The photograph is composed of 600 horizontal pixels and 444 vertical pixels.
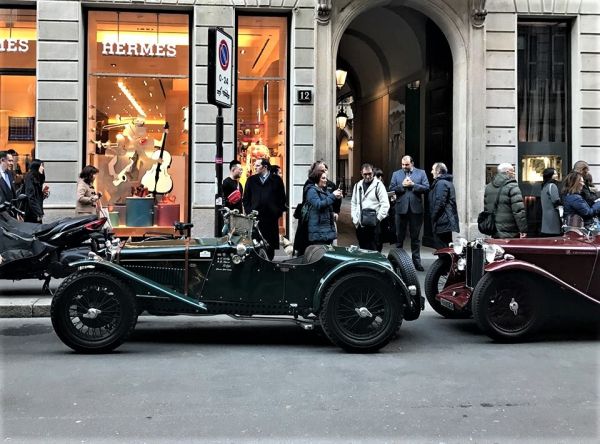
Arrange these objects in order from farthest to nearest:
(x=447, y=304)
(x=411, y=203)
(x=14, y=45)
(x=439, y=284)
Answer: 1. (x=14, y=45)
2. (x=411, y=203)
3. (x=439, y=284)
4. (x=447, y=304)

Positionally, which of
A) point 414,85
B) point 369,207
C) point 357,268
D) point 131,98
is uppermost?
point 414,85

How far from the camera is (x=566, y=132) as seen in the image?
559 inches


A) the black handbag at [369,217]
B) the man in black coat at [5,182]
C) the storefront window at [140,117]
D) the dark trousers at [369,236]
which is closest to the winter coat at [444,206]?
the dark trousers at [369,236]

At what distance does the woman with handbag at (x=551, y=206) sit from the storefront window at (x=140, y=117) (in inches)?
287

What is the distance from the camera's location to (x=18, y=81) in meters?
12.8

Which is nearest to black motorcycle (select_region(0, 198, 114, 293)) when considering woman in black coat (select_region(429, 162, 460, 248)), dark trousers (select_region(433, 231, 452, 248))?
woman in black coat (select_region(429, 162, 460, 248))

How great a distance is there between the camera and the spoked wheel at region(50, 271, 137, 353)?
5.82m

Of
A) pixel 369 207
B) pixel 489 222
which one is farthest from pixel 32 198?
pixel 489 222

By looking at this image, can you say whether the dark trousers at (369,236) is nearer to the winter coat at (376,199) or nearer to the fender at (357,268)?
the winter coat at (376,199)

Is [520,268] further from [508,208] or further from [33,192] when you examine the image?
[33,192]

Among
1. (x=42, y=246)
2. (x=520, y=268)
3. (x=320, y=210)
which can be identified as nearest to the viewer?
(x=520, y=268)

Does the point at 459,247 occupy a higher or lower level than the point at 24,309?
higher

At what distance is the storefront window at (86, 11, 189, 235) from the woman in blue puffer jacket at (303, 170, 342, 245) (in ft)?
18.0

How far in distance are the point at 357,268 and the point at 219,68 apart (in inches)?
164
